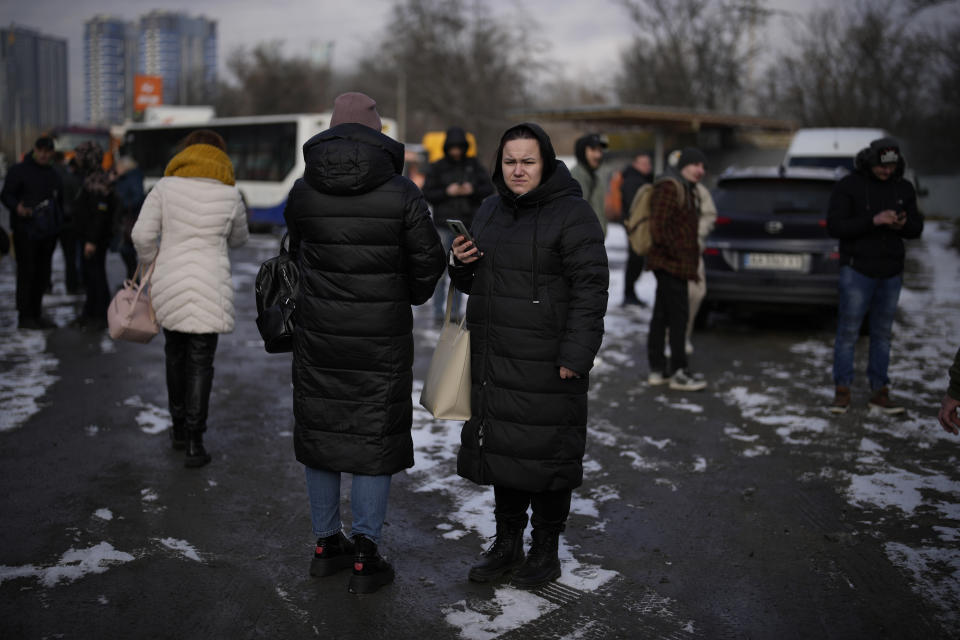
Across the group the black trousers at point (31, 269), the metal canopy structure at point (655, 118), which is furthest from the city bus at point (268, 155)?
the black trousers at point (31, 269)

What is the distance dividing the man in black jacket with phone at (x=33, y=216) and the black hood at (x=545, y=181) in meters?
7.18

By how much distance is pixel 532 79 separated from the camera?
183ft

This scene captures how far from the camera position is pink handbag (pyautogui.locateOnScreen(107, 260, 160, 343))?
563 cm

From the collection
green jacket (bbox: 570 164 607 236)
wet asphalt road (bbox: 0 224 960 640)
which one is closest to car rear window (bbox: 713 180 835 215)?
green jacket (bbox: 570 164 607 236)

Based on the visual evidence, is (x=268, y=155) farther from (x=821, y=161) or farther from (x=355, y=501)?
(x=355, y=501)

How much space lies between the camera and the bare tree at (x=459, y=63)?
55.2 m

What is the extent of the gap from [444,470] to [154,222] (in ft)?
7.37

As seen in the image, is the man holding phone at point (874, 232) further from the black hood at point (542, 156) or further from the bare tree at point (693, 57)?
the bare tree at point (693, 57)

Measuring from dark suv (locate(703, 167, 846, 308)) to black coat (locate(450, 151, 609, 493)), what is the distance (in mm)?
6386

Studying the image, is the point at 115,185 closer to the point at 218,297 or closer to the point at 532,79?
the point at 218,297

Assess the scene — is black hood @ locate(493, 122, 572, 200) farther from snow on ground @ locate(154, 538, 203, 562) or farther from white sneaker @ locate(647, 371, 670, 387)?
white sneaker @ locate(647, 371, 670, 387)

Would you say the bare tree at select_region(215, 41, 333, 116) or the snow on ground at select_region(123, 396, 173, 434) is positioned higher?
the bare tree at select_region(215, 41, 333, 116)

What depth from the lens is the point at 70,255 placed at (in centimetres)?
1202

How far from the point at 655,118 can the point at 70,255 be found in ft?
70.9
